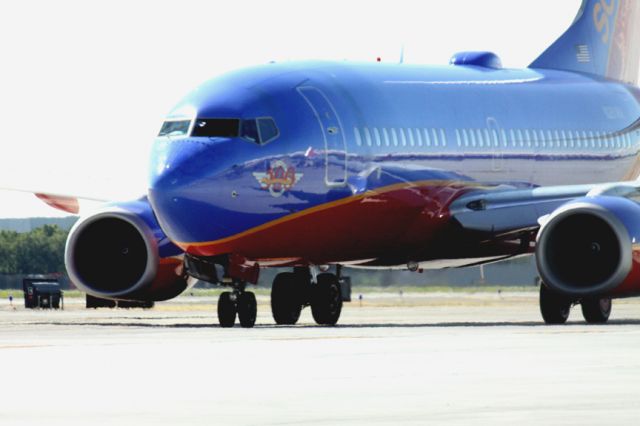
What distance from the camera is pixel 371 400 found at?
15.5 metres

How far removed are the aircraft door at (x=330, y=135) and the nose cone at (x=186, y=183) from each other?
80.0 inches

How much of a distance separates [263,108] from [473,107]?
672 centimetres

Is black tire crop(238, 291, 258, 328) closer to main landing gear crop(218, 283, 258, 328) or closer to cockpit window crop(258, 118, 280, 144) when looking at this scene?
main landing gear crop(218, 283, 258, 328)

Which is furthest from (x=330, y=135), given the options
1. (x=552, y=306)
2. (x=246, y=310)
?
(x=552, y=306)

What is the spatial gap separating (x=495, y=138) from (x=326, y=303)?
588cm

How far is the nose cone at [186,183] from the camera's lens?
29359 mm

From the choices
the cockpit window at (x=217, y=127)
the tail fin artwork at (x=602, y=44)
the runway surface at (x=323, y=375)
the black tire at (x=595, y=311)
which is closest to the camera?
the runway surface at (x=323, y=375)

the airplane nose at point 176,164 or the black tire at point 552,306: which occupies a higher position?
the airplane nose at point 176,164

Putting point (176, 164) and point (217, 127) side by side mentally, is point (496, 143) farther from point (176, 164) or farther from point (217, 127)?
point (176, 164)

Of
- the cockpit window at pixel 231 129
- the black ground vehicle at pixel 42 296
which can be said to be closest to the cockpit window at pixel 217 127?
the cockpit window at pixel 231 129

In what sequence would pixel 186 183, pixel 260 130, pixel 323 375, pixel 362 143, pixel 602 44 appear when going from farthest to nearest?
1. pixel 602 44
2. pixel 362 143
3. pixel 260 130
4. pixel 186 183
5. pixel 323 375

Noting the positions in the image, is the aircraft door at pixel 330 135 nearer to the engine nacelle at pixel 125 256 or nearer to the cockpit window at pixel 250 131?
the cockpit window at pixel 250 131

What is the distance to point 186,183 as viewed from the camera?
29312mm

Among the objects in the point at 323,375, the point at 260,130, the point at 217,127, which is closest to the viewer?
the point at 323,375
